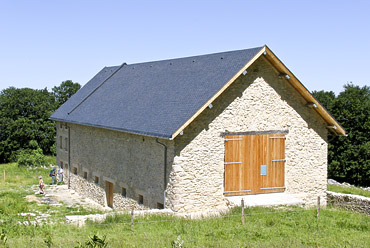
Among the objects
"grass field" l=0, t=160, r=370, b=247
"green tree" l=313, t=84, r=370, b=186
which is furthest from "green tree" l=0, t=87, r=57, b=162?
"grass field" l=0, t=160, r=370, b=247

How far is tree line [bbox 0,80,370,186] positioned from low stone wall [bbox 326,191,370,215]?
27.4 metres

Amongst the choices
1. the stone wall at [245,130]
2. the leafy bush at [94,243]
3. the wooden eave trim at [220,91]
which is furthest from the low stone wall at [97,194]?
the leafy bush at [94,243]

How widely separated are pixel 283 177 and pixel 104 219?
27.1 feet

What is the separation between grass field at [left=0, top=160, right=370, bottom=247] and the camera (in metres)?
11.7

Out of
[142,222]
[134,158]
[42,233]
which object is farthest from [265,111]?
[42,233]

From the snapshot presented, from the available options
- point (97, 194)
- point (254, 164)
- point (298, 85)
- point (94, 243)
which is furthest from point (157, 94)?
point (94, 243)

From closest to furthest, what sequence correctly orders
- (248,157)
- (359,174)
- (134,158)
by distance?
(248,157) < (134,158) < (359,174)

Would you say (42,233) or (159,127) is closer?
(42,233)

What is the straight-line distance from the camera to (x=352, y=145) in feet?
151

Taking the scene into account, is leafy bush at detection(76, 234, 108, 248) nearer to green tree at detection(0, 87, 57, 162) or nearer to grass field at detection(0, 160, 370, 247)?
grass field at detection(0, 160, 370, 247)

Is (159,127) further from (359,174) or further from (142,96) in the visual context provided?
(359,174)

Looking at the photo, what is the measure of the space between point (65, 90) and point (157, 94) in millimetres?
49565

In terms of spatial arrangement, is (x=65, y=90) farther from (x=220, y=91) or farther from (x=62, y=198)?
(x=220, y=91)

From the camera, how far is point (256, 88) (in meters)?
18.1
